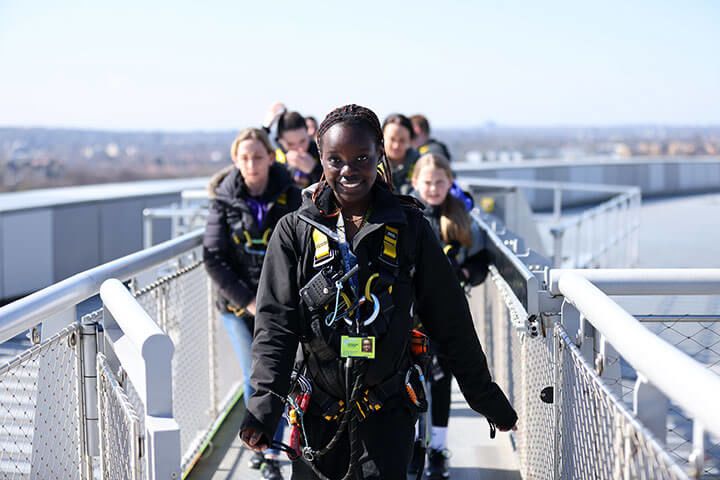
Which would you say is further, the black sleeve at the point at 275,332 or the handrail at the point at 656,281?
the handrail at the point at 656,281

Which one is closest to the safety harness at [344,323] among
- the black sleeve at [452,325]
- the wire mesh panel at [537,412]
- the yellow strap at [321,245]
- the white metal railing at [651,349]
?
the yellow strap at [321,245]

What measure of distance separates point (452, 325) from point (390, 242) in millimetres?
369

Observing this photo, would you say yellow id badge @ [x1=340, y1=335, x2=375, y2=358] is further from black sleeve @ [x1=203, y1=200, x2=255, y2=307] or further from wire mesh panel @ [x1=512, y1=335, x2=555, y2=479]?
black sleeve @ [x1=203, y1=200, x2=255, y2=307]

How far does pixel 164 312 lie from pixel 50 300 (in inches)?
65.3

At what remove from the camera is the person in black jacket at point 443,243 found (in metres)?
4.76

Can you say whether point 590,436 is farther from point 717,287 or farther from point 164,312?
point 164,312

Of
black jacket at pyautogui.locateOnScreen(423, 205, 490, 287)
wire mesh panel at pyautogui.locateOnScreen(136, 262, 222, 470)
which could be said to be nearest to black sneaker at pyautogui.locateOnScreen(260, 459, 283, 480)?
wire mesh panel at pyautogui.locateOnScreen(136, 262, 222, 470)

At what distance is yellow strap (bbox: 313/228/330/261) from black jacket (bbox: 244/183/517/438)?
0.03 meters

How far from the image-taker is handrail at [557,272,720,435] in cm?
169

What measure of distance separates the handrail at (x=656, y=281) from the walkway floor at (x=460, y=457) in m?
1.87

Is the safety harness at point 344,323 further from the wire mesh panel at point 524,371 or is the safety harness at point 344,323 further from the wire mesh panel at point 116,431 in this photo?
the wire mesh panel at point 524,371

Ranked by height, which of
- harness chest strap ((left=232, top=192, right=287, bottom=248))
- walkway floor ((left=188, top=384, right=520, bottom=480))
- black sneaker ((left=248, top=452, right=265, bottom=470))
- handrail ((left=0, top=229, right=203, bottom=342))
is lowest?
walkway floor ((left=188, top=384, right=520, bottom=480))

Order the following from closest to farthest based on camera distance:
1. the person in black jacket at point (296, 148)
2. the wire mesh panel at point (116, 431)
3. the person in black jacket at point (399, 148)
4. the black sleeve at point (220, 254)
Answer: the wire mesh panel at point (116, 431)
the black sleeve at point (220, 254)
the person in black jacket at point (296, 148)
the person in black jacket at point (399, 148)

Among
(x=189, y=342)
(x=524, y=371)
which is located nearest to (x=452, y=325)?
(x=524, y=371)
